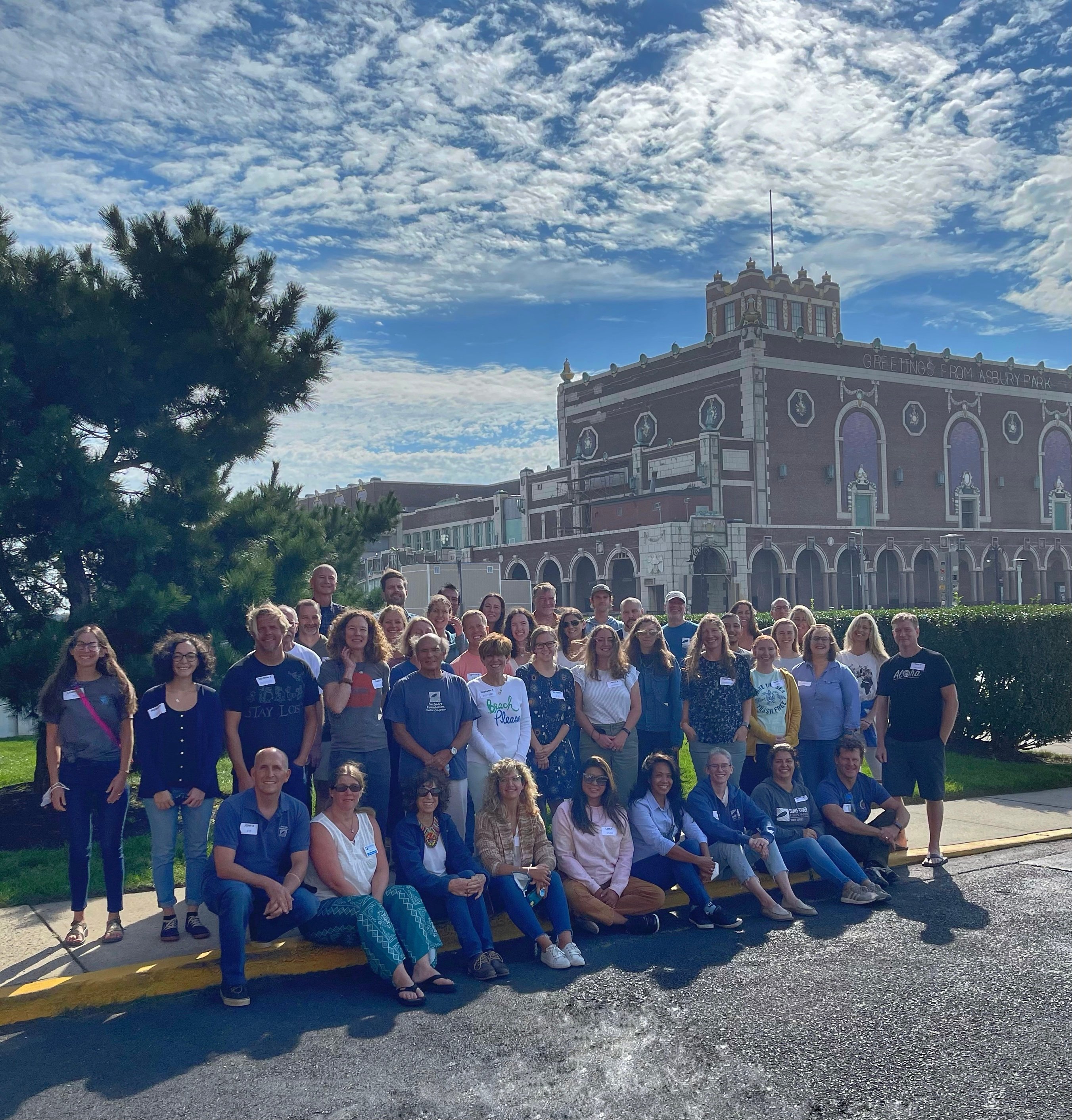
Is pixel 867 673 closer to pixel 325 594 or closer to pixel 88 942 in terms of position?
pixel 325 594

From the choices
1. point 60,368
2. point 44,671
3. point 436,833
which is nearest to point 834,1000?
point 436,833

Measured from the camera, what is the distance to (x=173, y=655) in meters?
6.69

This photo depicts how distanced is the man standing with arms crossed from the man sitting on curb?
17.3 feet

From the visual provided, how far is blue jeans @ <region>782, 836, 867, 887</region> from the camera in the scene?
24.9 feet

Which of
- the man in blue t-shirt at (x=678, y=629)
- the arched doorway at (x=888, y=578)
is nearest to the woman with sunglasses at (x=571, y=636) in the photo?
the man in blue t-shirt at (x=678, y=629)

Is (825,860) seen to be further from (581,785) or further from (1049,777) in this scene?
(1049,777)

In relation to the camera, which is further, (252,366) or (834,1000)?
(252,366)

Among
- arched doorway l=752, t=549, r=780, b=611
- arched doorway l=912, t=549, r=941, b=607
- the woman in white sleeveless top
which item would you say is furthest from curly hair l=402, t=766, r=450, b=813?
arched doorway l=912, t=549, r=941, b=607

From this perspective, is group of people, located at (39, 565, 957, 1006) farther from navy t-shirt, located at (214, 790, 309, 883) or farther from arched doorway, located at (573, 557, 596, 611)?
arched doorway, located at (573, 557, 596, 611)

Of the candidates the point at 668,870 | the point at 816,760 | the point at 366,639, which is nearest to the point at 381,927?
the point at 366,639

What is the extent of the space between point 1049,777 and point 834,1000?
8.10 metres

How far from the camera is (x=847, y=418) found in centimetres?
5662

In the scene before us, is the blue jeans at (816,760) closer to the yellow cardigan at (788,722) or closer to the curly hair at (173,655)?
the yellow cardigan at (788,722)

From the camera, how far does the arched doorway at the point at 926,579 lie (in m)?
58.3
